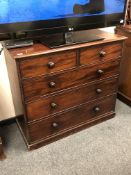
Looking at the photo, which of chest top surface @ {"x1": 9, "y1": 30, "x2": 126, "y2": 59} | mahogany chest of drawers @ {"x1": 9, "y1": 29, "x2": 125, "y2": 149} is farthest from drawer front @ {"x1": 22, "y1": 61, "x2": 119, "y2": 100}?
chest top surface @ {"x1": 9, "y1": 30, "x2": 126, "y2": 59}

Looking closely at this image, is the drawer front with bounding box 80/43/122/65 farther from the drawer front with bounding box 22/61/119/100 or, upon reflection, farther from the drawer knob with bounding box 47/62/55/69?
the drawer knob with bounding box 47/62/55/69

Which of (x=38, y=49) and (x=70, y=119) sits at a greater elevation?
(x=38, y=49)

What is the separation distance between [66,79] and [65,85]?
5cm

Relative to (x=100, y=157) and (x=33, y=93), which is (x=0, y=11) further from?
(x=100, y=157)

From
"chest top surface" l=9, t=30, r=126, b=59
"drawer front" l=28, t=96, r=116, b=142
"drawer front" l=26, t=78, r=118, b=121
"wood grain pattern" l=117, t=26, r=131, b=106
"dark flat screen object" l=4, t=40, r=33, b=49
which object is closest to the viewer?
"chest top surface" l=9, t=30, r=126, b=59

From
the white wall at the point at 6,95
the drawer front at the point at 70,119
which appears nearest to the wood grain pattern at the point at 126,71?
the drawer front at the point at 70,119

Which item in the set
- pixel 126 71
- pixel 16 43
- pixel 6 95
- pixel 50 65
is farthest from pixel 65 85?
pixel 126 71

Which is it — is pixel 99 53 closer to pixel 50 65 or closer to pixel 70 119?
pixel 50 65

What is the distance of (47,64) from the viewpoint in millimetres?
1347

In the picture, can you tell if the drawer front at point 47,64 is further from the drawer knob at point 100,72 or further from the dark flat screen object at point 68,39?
the drawer knob at point 100,72

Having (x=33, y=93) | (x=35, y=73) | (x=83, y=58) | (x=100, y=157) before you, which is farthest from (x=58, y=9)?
(x=100, y=157)

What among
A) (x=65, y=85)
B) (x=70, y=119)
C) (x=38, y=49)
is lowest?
(x=70, y=119)

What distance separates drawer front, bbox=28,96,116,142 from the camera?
1578mm

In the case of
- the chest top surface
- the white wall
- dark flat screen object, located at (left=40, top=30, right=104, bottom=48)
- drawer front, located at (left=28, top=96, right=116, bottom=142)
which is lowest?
drawer front, located at (left=28, top=96, right=116, bottom=142)
